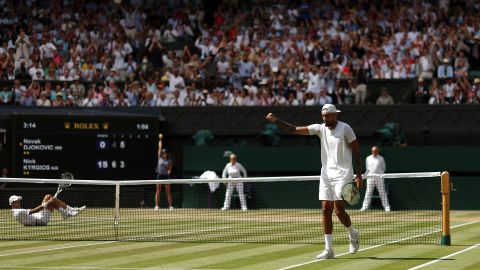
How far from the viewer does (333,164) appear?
1494 cm

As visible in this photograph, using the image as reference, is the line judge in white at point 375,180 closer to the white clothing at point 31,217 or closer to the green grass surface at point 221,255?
the white clothing at point 31,217

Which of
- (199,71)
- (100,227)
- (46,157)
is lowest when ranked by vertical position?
(100,227)


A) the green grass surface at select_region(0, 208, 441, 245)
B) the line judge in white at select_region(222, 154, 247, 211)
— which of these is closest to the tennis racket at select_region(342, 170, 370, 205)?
the green grass surface at select_region(0, 208, 441, 245)

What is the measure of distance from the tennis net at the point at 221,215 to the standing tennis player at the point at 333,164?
3.40 meters

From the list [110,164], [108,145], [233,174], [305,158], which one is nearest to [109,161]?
[110,164]

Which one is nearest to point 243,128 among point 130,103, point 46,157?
point 130,103

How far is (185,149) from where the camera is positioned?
33875 mm

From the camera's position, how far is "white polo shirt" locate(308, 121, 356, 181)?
14.9 meters

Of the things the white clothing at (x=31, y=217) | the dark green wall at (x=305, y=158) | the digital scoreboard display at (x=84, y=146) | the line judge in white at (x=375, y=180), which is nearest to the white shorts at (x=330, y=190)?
the white clothing at (x=31, y=217)

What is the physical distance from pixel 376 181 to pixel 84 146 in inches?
358

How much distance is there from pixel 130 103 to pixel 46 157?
13.3 ft

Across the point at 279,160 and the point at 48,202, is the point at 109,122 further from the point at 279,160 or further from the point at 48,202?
the point at 48,202

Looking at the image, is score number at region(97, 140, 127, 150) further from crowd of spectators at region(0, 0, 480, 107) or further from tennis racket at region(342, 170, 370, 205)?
tennis racket at region(342, 170, 370, 205)

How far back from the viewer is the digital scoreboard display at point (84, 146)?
32.2 m
